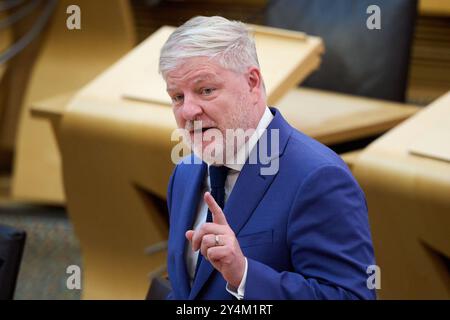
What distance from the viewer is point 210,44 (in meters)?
1.16

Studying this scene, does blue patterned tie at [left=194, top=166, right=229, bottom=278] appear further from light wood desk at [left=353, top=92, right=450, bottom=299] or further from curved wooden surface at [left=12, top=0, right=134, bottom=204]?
curved wooden surface at [left=12, top=0, right=134, bottom=204]

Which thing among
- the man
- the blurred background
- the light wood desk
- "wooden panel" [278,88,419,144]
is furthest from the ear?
"wooden panel" [278,88,419,144]

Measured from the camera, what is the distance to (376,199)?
2113mm

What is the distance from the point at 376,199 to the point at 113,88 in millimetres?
938

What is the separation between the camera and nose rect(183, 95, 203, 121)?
118cm

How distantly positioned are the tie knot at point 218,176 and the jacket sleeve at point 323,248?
129mm

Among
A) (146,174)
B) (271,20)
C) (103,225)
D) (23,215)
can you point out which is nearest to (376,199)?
(146,174)

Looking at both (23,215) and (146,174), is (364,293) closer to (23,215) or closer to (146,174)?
(146,174)

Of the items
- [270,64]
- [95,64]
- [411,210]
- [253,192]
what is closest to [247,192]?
[253,192]

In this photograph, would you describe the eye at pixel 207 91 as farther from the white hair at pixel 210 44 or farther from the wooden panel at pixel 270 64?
the wooden panel at pixel 270 64

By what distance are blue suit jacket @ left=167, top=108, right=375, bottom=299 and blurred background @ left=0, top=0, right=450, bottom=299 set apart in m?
1.15

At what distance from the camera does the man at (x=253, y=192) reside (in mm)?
1132

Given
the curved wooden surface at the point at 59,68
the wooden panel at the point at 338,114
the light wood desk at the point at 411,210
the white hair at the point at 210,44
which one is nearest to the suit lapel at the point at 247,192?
the white hair at the point at 210,44

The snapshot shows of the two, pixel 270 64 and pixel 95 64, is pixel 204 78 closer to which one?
pixel 270 64
